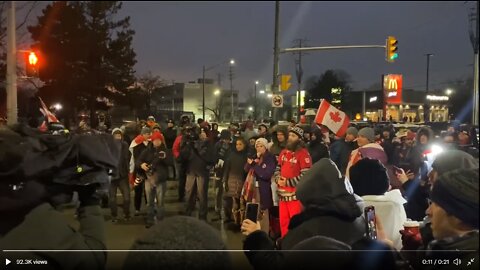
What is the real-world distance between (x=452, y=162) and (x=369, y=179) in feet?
1.90

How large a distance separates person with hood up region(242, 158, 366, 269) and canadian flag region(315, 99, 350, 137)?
5684 mm

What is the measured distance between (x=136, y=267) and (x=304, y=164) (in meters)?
4.77

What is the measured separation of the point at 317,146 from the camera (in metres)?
8.12

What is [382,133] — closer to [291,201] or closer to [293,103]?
[291,201]

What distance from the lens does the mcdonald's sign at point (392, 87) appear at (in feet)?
19.7

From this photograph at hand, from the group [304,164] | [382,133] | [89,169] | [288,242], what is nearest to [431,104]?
[382,133]

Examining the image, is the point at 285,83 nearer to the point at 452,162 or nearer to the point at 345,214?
the point at 452,162

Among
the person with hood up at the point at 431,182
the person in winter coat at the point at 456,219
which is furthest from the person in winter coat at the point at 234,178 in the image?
the person in winter coat at the point at 456,219

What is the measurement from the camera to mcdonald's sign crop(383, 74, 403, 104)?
6.02 m

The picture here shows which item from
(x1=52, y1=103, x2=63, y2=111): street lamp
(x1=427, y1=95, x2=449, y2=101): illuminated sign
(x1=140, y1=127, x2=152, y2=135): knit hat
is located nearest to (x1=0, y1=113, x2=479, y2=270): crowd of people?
(x1=140, y1=127, x2=152, y2=135): knit hat

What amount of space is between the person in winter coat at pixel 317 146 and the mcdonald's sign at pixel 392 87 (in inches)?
70.3

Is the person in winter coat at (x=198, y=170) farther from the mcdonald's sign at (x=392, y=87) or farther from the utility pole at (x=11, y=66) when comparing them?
the mcdonald's sign at (x=392, y=87)

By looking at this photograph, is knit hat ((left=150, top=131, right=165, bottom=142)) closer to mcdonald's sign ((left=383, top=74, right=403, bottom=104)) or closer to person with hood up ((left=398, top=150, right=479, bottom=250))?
mcdonald's sign ((left=383, top=74, right=403, bottom=104))

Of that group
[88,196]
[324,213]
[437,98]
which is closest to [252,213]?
[324,213]
